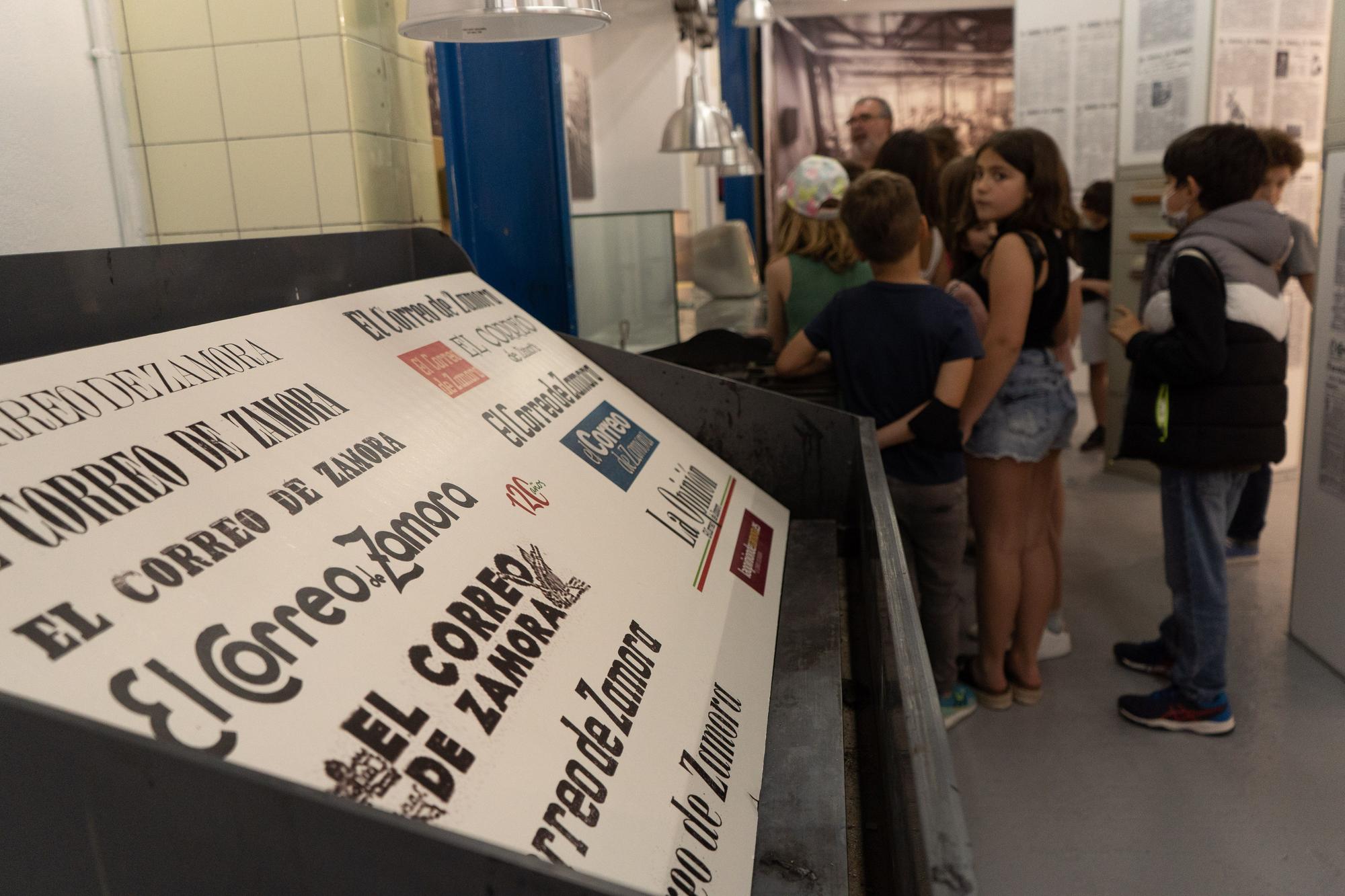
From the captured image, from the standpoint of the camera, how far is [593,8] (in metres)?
1.30

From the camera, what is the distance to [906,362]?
2.24 metres

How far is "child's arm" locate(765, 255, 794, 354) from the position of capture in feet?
9.39

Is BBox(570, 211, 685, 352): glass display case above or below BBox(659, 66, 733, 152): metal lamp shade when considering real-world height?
below

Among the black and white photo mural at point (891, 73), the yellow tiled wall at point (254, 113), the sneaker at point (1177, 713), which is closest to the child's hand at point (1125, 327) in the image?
the sneaker at point (1177, 713)

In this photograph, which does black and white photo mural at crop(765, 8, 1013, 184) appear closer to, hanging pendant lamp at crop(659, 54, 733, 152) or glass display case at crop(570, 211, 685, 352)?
hanging pendant lamp at crop(659, 54, 733, 152)

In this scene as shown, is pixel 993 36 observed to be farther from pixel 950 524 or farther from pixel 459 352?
pixel 459 352

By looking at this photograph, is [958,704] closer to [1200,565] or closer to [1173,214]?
[1200,565]

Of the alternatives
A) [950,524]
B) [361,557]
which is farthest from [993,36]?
[361,557]

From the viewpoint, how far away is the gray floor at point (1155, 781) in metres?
2.07

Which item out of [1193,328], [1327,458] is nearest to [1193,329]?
[1193,328]

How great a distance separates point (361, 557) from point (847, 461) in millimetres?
1057

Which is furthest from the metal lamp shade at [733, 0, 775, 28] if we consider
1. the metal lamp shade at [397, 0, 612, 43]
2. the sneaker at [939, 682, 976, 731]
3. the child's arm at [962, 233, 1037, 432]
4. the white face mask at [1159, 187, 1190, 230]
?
the metal lamp shade at [397, 0, 612, 43]

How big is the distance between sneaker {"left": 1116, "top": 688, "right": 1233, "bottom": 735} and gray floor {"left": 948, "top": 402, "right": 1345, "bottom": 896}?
0.10ft

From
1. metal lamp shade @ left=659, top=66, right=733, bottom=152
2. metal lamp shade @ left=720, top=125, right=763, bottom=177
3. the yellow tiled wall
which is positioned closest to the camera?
the yellow tiled wall
